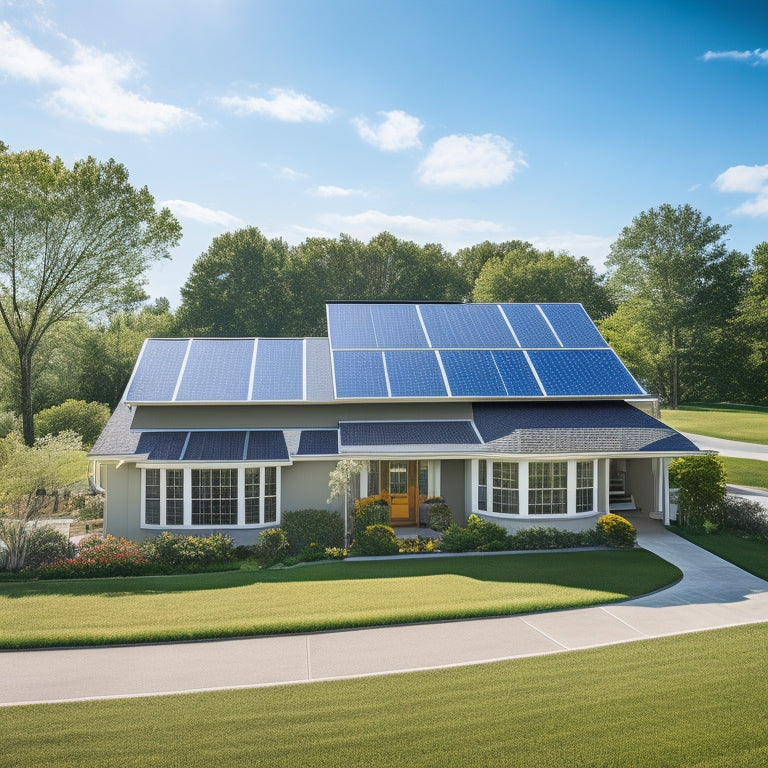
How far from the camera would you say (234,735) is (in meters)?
7.62

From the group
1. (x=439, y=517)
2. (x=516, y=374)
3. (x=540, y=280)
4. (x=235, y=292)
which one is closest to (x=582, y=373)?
(x=516, y=374)

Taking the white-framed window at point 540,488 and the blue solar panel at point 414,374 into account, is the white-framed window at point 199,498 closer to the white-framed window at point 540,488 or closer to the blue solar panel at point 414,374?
the blue solar panel at point 414,374

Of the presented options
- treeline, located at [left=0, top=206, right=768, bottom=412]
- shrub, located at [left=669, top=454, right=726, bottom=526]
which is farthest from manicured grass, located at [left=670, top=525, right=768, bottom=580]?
treeline, located at [left=0, top=206, right=768, bottom=412]

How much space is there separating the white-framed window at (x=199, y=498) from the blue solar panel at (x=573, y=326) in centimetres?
1312

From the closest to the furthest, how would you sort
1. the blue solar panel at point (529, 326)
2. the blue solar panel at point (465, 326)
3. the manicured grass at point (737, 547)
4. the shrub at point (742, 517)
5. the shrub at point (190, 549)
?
the manicured grass at point (737, 547)
the shrub at point (190, 549)
the shrub at point (742, 517)
the blue solar panel at point (465, 326)
the blue solar panel at point (529, 326)

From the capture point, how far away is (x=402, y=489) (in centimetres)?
2180

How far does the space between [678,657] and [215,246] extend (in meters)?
53.6

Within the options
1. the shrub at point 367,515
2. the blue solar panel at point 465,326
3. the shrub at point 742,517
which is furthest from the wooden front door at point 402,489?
the shrub at point 742,517

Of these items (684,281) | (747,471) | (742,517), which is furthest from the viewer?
(684,281)

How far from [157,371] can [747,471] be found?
27.0 m

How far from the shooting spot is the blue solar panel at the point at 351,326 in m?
23.7

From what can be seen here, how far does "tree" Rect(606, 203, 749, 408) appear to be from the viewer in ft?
177

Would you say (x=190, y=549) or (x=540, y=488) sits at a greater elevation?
(x=540, y=488)

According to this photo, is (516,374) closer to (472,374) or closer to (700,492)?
(472,374)
